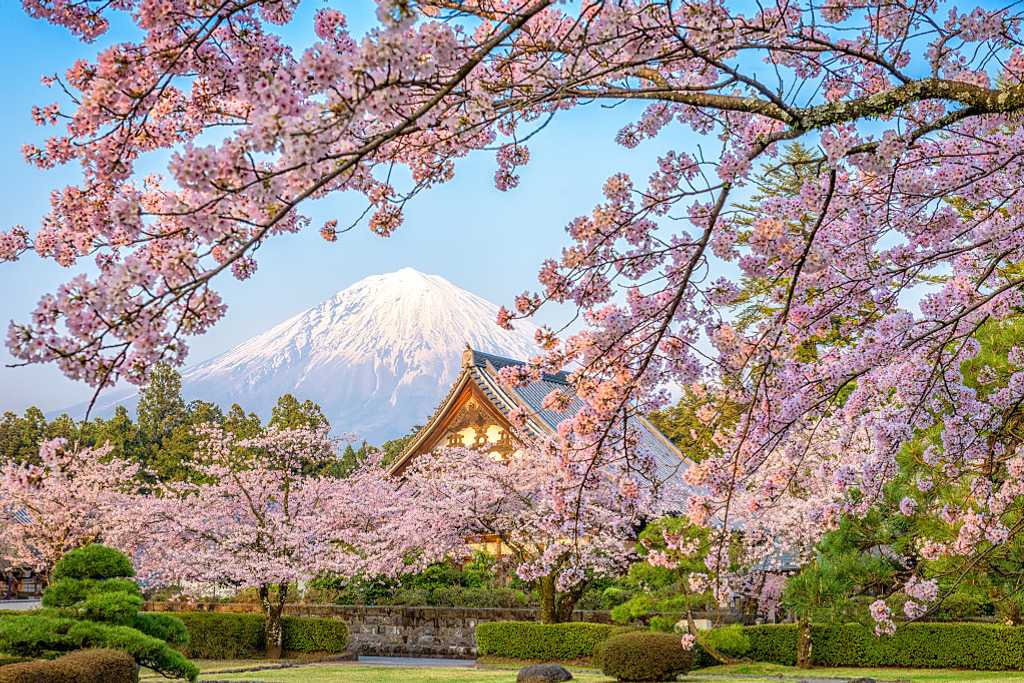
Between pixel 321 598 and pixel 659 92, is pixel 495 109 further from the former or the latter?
pixel 321 598

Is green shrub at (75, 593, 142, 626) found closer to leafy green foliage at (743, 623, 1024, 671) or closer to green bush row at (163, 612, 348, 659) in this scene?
green bush row at (163, 612, 348, 659)

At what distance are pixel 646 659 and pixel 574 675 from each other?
6.45 ft

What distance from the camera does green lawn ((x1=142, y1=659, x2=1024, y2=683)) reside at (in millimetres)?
13578

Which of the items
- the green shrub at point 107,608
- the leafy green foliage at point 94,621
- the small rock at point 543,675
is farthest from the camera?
the small rock at point 543,675

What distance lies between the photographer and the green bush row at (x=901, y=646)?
47.1 ft

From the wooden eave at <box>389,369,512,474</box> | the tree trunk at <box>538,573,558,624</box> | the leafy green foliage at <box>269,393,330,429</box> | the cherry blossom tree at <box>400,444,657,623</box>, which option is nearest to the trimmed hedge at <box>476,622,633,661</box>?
the tree trunk at <box>538,573,558,624</box>

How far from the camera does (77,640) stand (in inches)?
415

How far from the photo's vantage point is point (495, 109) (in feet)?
10.5

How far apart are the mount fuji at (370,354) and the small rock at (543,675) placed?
74.4 metres

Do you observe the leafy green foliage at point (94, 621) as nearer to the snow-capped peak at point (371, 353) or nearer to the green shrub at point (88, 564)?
the green shrub at point (88, 564)

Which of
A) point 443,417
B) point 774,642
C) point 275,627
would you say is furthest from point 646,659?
point 443,417

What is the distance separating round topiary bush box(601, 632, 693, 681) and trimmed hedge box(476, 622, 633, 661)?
111 inches

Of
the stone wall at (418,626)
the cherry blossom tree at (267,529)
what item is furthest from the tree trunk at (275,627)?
the stone wall at (418,626)

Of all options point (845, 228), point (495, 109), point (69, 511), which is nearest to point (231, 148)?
point (495, 109)
